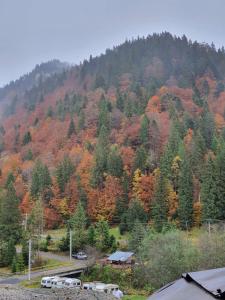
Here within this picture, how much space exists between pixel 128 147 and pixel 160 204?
1788 centimetres

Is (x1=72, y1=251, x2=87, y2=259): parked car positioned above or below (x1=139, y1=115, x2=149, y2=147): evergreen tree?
below

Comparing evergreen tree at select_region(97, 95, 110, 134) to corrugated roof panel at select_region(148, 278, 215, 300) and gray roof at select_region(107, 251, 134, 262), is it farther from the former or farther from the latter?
corrugated roof panel at select_region(148, 278, 215, 300)

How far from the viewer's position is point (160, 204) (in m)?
42.9

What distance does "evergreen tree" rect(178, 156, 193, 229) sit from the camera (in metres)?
41.5

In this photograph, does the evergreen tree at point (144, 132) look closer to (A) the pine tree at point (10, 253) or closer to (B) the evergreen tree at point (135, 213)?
(B) the evergreen tree at point (135, 213)

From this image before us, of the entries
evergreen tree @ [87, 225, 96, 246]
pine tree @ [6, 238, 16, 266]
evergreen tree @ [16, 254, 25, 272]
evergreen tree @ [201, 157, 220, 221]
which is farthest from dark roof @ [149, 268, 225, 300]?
evergreen tree @ [201, 157, 220, 221]

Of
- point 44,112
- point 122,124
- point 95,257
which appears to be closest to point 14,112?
point 44,112

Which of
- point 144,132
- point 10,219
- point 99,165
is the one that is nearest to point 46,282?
point 10,219

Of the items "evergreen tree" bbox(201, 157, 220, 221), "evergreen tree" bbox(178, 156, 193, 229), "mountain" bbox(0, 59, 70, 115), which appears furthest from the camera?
"mountain" bbox(0, 59, 70, 115)

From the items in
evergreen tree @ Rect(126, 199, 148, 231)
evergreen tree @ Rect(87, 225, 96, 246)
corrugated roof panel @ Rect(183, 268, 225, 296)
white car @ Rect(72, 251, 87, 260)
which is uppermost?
corrugated roof panel @ Rect(183, 268, 225, 296)

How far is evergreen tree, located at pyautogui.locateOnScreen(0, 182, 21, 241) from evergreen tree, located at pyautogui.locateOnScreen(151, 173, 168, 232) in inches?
529

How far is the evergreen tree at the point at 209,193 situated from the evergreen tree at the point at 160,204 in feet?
13.2

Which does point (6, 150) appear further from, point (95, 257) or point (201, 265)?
point (201, 265)

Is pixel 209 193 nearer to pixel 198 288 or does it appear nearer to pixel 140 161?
pixel 140 161
